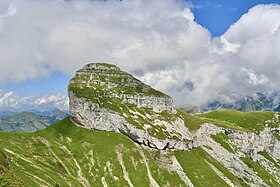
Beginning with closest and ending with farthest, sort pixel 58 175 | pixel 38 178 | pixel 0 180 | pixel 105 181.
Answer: pixel 0 180 → pixel 38 178 → pixel 58 175 → pixel 105 181

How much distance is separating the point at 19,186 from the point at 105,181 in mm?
118001

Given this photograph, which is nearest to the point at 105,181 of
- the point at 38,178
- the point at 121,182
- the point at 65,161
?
the point at 121,182

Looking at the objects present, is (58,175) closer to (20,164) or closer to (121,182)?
(20,164)

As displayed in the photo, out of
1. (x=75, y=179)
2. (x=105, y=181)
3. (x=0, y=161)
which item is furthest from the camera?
(x=105, y=181)

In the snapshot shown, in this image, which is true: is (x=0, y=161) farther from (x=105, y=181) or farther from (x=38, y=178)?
(x=105, y=181)

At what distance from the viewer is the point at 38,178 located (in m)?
150

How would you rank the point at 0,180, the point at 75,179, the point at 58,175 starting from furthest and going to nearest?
the point at 75,179 → the point at 58,175 → the point at 0,180

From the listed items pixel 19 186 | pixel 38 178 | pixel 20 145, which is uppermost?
pixel 20 145

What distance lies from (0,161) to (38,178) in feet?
149

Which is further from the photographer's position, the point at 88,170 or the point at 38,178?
the point at 88,170

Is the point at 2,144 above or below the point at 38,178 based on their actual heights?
above

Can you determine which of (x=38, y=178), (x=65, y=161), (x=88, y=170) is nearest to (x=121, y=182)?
(x=88, y=170)

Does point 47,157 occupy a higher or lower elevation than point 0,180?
higher

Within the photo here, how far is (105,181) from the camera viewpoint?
196250mm
